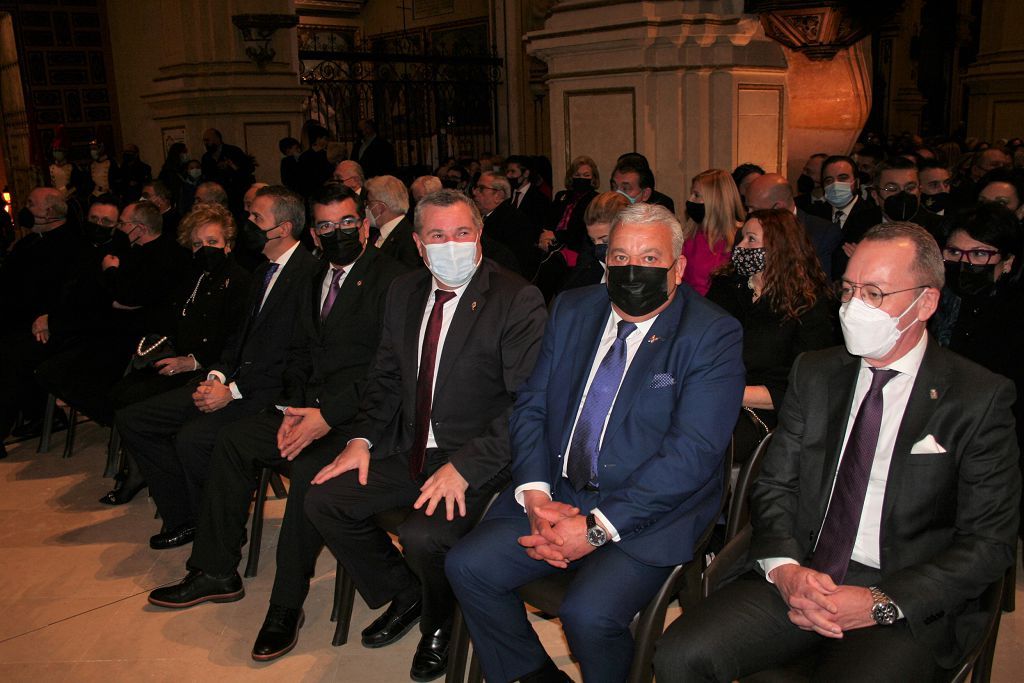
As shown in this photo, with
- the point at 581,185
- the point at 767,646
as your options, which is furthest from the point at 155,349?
the point at 767,646

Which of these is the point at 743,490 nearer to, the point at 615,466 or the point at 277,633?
the point at 615,466

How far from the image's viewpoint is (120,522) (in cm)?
467

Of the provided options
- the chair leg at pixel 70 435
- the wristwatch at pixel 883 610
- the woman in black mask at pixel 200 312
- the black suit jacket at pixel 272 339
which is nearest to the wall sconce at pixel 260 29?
the chair leg at pixel 70 435

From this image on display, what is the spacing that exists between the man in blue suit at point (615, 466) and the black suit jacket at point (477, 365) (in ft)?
1.09

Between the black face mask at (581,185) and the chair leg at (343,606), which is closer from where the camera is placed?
the chair leg at (343,606)

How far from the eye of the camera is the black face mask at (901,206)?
17.4 feet

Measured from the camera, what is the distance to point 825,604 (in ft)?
A: 7.34

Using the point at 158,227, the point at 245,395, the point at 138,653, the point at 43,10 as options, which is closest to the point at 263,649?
the point at 138,653

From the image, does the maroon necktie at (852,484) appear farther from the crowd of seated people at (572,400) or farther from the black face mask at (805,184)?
the black face mask at (805,184)

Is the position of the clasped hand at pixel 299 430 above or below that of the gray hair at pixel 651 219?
below

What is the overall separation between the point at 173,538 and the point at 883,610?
3.32 metres

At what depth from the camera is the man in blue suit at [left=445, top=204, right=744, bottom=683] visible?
8.55 feet

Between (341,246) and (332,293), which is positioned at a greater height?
(341,246)

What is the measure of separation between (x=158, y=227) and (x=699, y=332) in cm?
367
